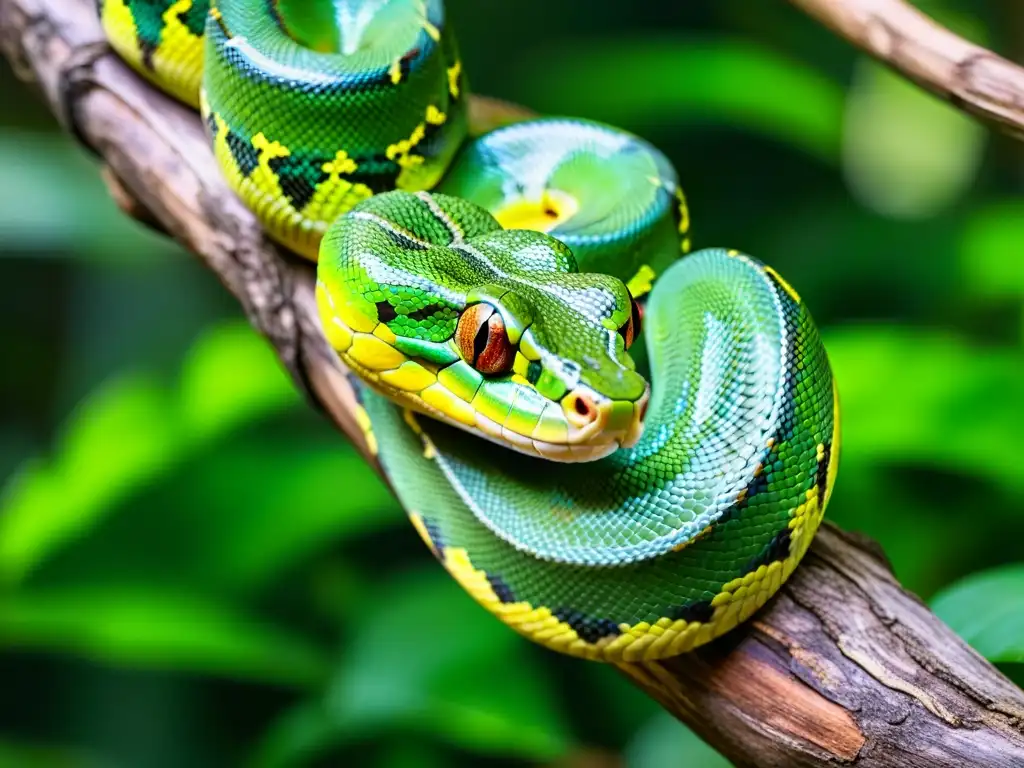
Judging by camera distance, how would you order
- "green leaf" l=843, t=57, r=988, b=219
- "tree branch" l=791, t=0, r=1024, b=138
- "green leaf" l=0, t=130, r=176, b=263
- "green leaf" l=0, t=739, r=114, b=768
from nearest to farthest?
"tree branch" l=791, t=0, r=1024, b=138
"green leaf" l=0, t=739, r=114, b=768
"green leaf" l=0, t=130, r=176, b=263
"green leaf" l=843, t=57, r=988, b=219

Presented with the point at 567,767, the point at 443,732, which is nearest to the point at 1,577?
the point at 443,732

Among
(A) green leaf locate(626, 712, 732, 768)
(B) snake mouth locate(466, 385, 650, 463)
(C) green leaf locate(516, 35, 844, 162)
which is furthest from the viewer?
(C) green leaf locate(516, 35, 844, 162)

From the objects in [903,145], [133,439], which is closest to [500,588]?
[133,439]

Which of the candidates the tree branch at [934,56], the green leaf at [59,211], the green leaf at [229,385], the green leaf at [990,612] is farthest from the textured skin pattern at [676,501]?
the green leaf at [59,211]

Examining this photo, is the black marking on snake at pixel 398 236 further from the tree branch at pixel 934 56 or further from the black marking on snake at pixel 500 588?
the tree branch at pixel 934 56

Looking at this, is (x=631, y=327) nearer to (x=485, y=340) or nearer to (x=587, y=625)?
(x=485, y=340)

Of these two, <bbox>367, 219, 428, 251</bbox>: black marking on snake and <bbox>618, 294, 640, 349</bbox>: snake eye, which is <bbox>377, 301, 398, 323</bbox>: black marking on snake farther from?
<bbox>618, 294, 640, 349</bbox>: snake eye

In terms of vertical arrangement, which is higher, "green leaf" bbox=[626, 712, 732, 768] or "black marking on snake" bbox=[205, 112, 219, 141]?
"black marking on snake" bbox=[205, 112, 219, 141]

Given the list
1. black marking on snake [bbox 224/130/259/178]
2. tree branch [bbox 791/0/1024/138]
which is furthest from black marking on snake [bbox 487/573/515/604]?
tree branch [bbox 791/0/1024/138]
